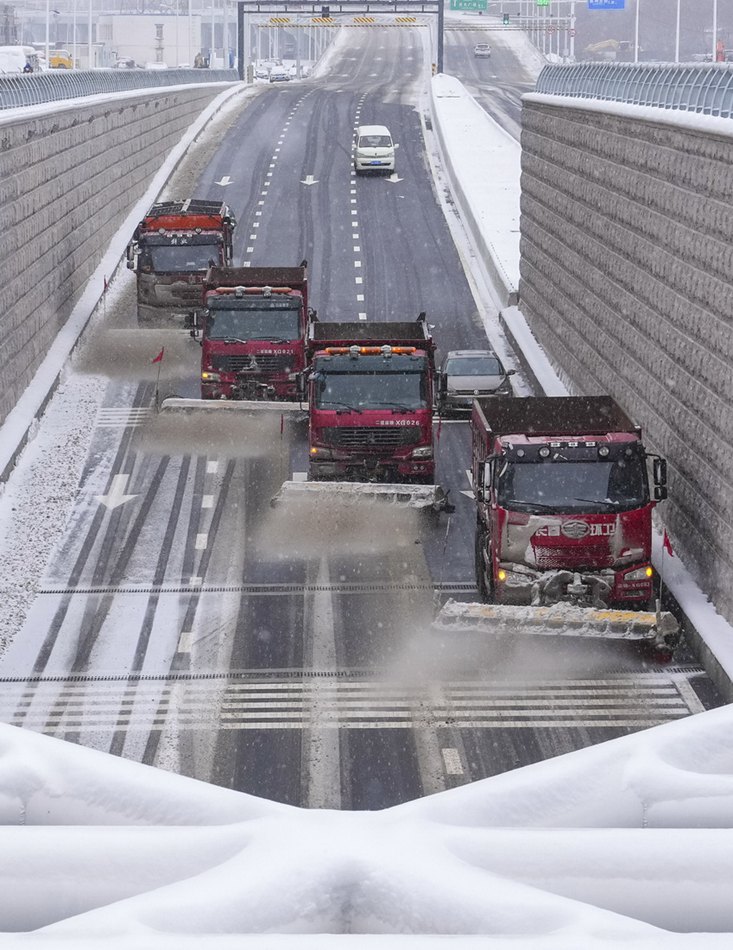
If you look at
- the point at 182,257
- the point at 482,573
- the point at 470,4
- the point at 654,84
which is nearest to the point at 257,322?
the point at 182,257

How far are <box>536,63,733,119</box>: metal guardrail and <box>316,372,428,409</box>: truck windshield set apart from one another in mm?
6292

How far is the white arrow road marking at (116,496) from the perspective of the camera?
85.9 feet

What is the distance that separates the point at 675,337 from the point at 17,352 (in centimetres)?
1542

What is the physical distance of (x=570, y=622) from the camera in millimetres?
18016

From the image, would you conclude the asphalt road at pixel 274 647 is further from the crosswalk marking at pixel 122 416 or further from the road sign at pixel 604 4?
the road sign at pixel 604 4

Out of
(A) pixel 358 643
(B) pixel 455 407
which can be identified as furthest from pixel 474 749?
(B) pixel 455 407

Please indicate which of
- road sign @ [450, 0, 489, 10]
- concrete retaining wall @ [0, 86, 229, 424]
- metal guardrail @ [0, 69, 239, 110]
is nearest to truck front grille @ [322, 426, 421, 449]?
concrete retaining wall @ [0, 86, 229, 424]

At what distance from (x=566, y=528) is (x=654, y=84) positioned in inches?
421

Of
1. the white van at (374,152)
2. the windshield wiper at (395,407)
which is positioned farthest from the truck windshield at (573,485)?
the white van at (374,152)

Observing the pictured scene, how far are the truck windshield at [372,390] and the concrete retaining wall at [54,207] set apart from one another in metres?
7.77

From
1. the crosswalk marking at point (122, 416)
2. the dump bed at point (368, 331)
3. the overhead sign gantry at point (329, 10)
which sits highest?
the overhead sign gantry at point (329, 10)

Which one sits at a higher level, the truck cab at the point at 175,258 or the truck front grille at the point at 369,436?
the truck cab at the point at 175,258

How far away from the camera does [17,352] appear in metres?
31.5

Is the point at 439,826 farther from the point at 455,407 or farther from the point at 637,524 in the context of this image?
the point at 455,407
